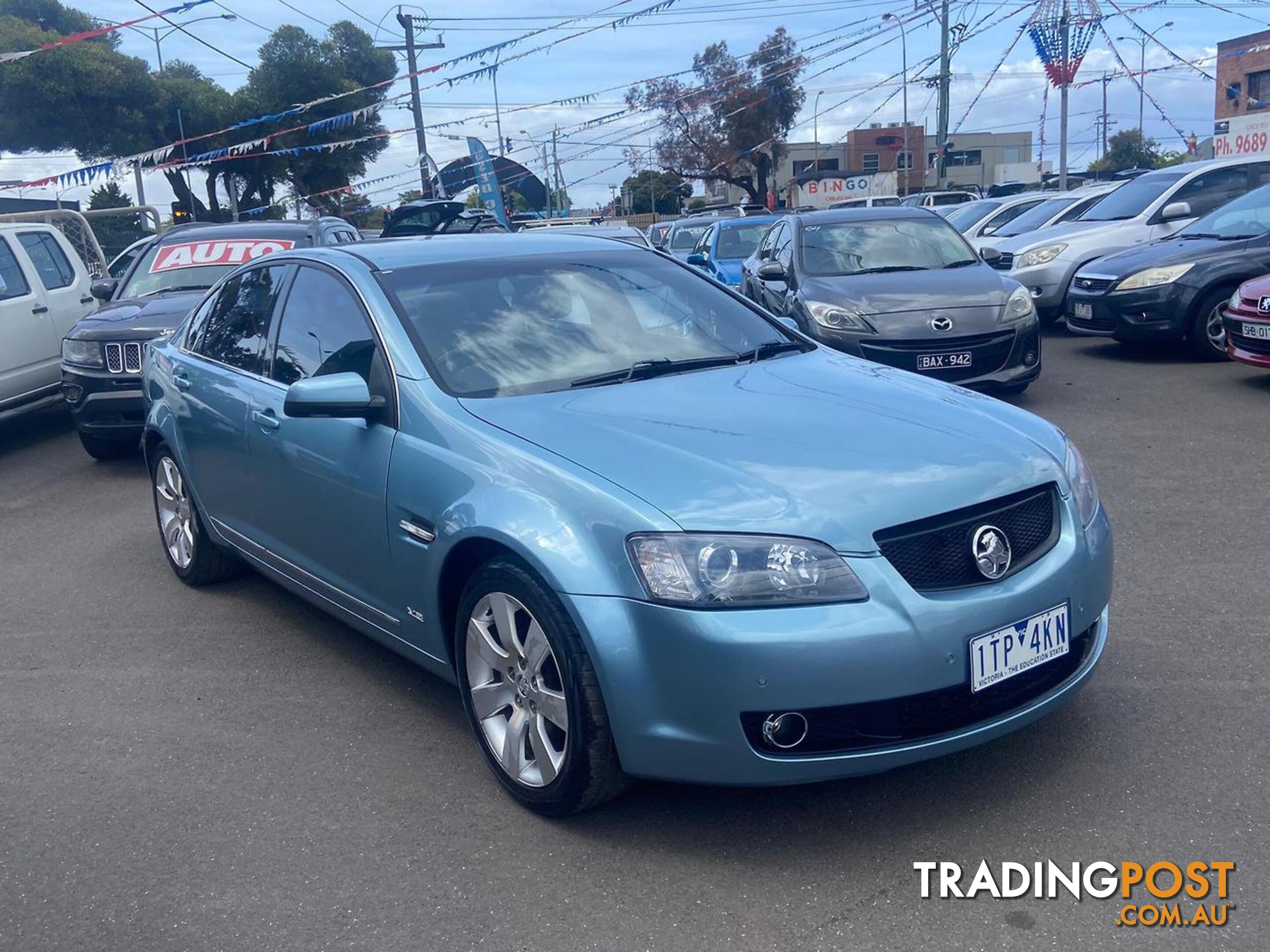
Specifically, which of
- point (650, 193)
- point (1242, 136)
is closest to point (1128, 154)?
point (650, 193)

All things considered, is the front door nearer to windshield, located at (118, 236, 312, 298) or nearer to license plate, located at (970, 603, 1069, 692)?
license plate, located at (970, 603, 1069, 692)

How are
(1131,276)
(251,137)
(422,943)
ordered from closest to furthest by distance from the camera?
(422,943), (1131,276), (251,137)

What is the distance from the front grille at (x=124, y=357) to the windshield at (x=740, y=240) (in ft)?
31.3

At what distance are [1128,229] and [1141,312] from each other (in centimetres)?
309

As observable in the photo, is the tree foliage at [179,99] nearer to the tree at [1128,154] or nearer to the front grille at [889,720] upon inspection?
the front grille at [889,720]

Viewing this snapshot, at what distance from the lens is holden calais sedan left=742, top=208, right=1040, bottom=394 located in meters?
8.88

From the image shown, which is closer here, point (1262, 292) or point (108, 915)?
point (108, 915)

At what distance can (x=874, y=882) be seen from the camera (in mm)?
3051

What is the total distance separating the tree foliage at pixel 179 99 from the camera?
36.4 metres

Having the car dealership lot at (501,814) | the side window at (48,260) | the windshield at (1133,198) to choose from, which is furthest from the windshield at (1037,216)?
the car dealership lot at (501,814)

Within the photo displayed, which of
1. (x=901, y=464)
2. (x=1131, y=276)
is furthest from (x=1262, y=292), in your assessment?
(x=901, y=464)

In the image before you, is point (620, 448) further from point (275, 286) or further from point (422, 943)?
point (275, 286)

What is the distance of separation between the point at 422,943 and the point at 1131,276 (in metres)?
9.60

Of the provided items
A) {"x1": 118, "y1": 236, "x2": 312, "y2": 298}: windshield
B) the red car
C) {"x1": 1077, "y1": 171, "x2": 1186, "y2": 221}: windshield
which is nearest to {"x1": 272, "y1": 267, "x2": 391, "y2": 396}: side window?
{"x1": 118, "y1": 236, "x2": 312, "y2": 298}: windshield
